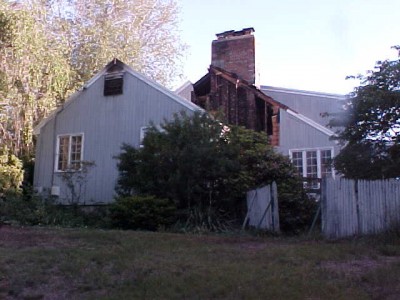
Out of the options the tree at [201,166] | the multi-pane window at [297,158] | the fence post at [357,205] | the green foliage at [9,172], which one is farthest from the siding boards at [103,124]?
the fence post at [357,205]

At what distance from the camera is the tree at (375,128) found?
1258 cm

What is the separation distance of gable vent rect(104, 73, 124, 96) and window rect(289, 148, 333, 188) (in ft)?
22.3

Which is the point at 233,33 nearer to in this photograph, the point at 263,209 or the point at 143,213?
the point at 263,209

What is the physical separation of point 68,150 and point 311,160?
29.7ft

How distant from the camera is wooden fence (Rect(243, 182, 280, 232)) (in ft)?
46.7

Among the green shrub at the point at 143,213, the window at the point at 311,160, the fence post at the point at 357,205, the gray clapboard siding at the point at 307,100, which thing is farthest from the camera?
the gray clapboard siding at the point at 307,100

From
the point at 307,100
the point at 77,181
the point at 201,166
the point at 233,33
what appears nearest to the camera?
the point at 201,166

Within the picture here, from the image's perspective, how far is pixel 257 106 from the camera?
21.7 metres

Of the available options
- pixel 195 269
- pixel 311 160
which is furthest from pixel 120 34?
pixel 195 269

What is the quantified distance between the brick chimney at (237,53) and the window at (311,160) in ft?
12.0

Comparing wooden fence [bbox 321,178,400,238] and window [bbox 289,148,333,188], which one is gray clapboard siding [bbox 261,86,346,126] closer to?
window [bbox 289,148,333,188]

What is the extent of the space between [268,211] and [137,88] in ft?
26.1

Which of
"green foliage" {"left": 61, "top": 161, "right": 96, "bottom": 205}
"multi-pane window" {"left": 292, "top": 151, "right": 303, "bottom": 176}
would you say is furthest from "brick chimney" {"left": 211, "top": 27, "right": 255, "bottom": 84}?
"green foliage" {"left": 61, "top": 161, "right": 96, "bottom": 205}

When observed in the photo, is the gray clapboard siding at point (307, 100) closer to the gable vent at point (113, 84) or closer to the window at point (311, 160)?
the window at point (311, 160)
